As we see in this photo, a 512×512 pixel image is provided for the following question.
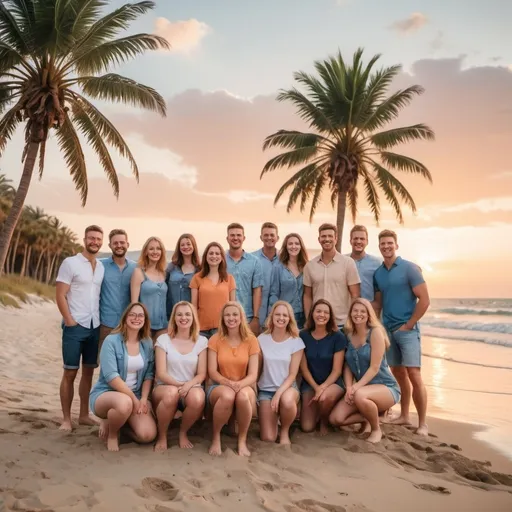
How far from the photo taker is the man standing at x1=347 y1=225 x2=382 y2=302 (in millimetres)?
7199

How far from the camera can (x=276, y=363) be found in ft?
19.1

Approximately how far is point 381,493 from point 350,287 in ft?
8.65

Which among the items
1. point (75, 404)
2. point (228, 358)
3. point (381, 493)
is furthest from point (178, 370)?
point (75, 404)

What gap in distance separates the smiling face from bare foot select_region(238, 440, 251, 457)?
45.7 inches

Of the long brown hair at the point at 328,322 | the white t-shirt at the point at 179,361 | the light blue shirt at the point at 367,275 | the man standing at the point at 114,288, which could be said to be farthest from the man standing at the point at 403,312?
the man standing at the point at 114,288

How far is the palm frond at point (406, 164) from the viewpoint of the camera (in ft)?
59.2

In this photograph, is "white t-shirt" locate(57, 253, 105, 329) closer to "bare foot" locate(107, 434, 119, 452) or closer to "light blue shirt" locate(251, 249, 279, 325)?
"bare foot" locate(107, 434, 119, 452)

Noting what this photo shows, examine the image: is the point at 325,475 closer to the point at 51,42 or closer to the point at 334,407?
the point at 334,407

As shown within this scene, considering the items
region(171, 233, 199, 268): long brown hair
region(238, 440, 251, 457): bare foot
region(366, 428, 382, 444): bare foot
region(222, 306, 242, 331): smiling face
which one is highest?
region(171, 233, 199, 268): long brown hair

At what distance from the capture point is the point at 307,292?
22.3ft

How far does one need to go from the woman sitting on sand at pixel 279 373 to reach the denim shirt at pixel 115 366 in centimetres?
124

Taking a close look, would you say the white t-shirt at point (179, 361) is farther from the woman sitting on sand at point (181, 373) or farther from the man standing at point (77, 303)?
the man standing at point (77, 303)

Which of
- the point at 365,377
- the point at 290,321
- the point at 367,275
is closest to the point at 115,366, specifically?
the point at 290,321

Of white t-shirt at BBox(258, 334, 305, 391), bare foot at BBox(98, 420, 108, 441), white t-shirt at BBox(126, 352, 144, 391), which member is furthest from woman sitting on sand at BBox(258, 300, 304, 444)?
bare foot at BBox(98, 420, 108, 441)
